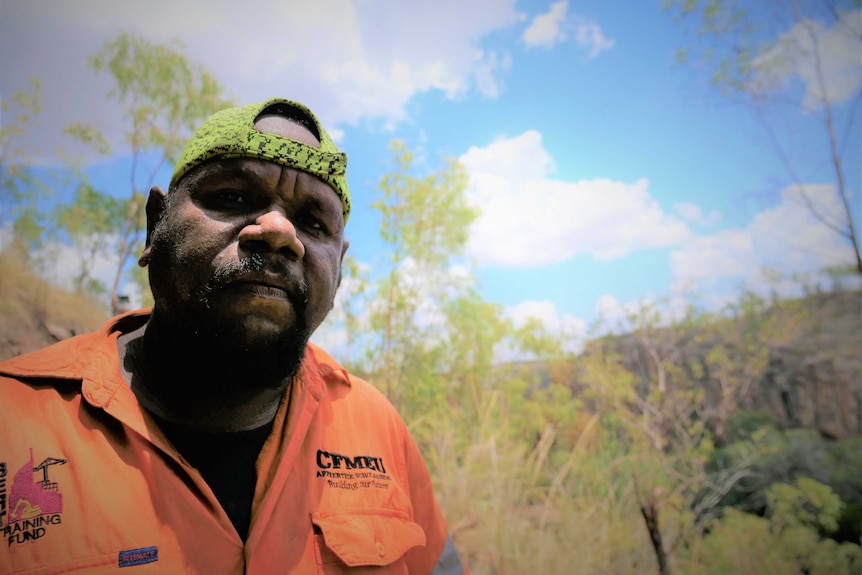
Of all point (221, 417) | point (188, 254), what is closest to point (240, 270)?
point (188, 254)

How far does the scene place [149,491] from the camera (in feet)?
3.05

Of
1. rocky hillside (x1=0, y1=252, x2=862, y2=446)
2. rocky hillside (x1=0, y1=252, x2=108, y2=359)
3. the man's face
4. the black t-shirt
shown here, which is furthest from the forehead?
rocky hillside (x1=0, y1=252, x2=862, y2=446)

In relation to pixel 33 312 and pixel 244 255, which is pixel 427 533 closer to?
pixel 244 255

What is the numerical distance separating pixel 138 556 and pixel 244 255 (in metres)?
0.70

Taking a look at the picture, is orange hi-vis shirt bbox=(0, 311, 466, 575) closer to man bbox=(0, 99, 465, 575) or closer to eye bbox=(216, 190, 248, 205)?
man bbox=(0, 99, 465, 575)

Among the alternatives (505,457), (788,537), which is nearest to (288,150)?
(505,457)

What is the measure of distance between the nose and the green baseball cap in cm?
18

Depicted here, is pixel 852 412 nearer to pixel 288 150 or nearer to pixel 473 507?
pixel 473 507

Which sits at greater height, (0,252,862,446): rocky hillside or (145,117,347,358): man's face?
(145,117,347,358): man's face

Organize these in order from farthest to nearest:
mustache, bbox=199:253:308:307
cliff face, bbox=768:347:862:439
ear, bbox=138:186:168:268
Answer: cliff face, bbox=768:347:862:439 → ear, bbox=138:186:168:268 → mustache, bbox=199:253:308:307

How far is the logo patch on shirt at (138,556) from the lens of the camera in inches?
33.2

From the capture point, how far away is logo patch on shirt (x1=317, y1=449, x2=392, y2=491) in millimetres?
1220

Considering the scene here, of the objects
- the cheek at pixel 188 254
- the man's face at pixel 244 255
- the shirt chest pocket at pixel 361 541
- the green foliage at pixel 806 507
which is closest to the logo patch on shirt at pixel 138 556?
the shirt chest pocket at pixel 361 541

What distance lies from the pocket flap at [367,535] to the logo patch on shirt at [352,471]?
8cm
